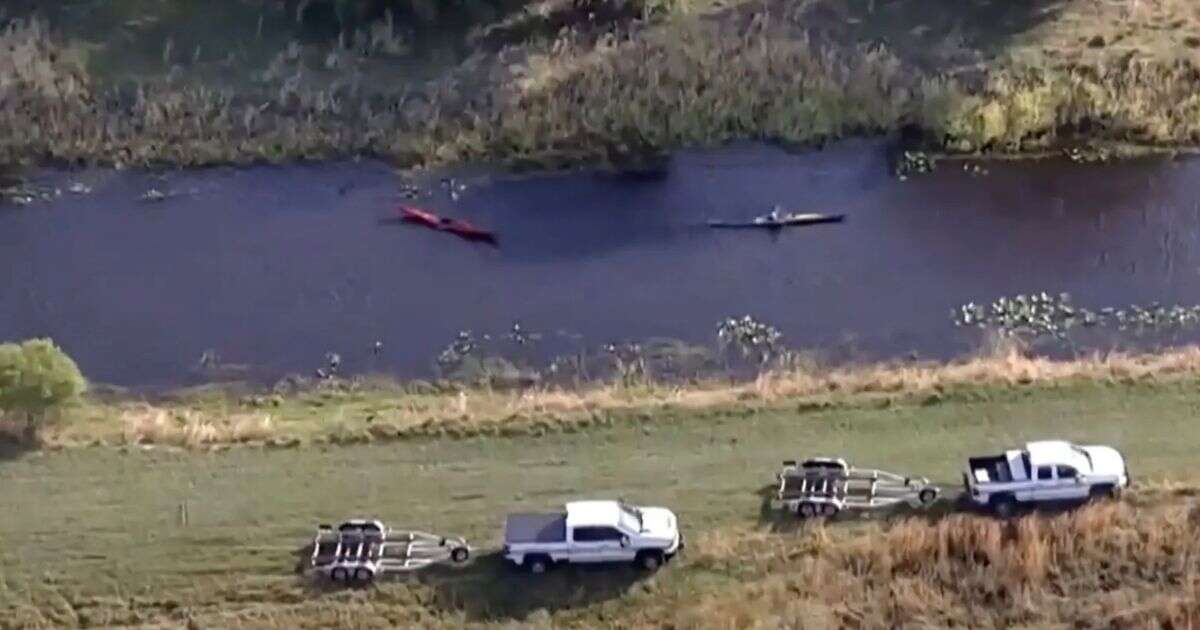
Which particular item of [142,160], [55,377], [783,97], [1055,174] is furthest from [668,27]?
[55,377]

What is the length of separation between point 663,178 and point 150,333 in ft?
40.7

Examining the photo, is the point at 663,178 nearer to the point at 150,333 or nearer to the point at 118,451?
the point at 150,333

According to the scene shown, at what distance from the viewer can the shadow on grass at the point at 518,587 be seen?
92.6 ft

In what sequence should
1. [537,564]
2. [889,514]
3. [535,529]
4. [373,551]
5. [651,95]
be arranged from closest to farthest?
[537,564] < [535,529] < [373,551] < [889,514] < [651,95]

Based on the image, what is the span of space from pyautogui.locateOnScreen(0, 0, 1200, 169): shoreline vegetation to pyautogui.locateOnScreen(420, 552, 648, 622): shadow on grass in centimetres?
1567

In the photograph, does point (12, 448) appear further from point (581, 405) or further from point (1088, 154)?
point (1088, 154)

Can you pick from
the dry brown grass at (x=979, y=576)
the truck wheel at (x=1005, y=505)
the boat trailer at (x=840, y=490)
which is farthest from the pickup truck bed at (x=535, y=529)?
the truck wheel at (x=1005, y=505)

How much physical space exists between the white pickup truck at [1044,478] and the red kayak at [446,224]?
14108mm

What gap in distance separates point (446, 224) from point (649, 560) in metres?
13.7

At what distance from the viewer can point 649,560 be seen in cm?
2862

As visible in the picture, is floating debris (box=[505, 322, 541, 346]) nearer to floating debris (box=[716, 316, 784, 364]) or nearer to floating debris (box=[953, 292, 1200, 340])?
floating debris (box=[716, 316, 784, 364])

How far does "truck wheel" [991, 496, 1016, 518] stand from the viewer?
29.4 meters

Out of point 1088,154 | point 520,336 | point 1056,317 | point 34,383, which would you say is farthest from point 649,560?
point 1088,154

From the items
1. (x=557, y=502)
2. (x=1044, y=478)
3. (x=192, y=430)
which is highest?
(x=1044, y=478)
